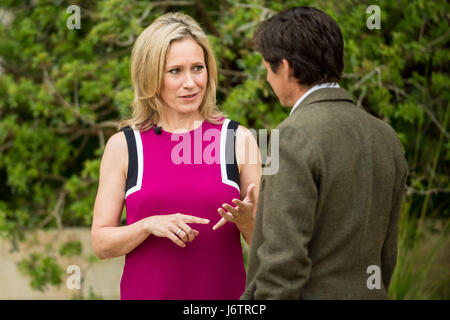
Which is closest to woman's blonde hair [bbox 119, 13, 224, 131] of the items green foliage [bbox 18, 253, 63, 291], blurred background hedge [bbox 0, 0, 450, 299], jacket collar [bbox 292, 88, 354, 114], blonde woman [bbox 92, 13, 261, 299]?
blonde woman [bbox 92, 13, 261, 299]

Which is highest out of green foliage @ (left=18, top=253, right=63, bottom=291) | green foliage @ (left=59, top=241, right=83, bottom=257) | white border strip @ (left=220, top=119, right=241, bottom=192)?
white border strip @ (left=220, top=119, right=241, bottom=192)

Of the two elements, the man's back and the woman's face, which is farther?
the woman's face

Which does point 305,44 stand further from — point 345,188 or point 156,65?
point 156,65

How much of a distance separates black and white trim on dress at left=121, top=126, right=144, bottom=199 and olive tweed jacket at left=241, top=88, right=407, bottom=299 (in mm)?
630

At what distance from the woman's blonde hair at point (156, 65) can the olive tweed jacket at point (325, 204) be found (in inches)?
26.9

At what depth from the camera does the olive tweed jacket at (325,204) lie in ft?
5.38

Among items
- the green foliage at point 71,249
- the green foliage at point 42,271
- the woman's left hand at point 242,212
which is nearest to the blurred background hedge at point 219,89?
the green foliage at point 42,271

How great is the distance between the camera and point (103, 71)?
474cm

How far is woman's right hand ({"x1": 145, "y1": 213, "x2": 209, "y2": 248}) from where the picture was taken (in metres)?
2.03

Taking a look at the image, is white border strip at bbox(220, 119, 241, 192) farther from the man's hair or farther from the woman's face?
the man's hair

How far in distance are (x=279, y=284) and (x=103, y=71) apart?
3.43 m

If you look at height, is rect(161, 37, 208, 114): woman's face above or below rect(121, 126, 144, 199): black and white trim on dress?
above

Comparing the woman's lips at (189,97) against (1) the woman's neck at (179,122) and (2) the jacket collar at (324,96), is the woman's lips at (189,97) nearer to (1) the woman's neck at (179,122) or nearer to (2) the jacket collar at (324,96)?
(1) the woman's neck at (179,122)
